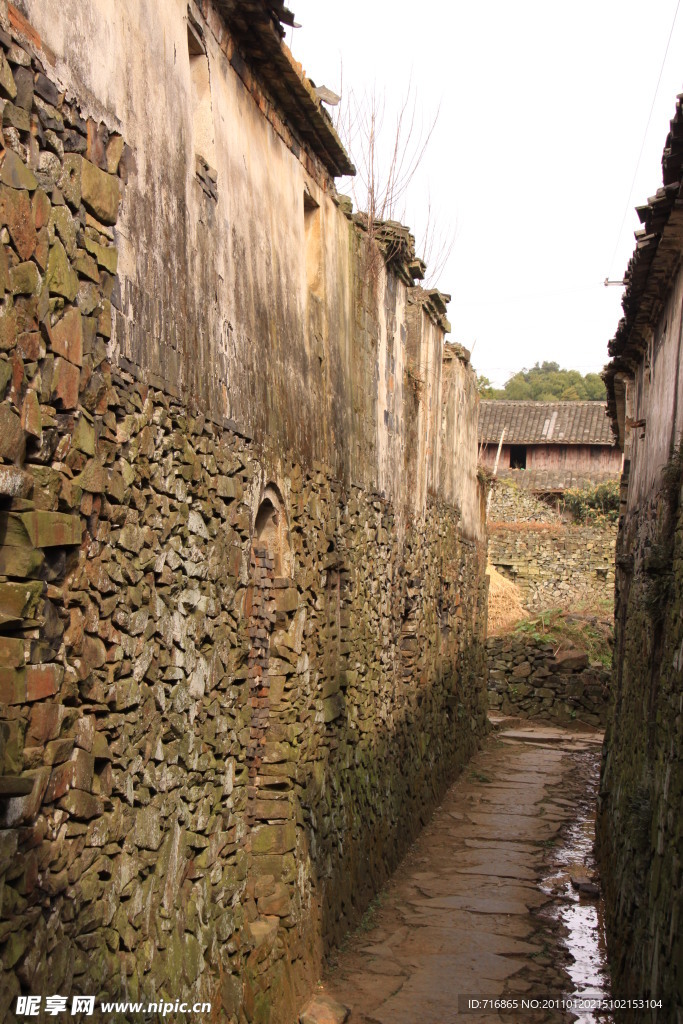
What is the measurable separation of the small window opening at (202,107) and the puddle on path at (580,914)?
233 inches

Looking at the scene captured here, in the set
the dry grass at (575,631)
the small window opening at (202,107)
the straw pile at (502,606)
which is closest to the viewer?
the small window opening at (202,107)

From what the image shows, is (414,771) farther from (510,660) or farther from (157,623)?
(510,660)

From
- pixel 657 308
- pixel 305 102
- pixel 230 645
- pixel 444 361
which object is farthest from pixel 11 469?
pixel 444 361

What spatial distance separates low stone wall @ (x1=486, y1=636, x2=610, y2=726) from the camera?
839 inches

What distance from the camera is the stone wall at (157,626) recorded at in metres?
3.58

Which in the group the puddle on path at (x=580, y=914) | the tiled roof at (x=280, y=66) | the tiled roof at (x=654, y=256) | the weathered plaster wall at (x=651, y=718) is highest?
the tiled roof at (x=280, y=66)

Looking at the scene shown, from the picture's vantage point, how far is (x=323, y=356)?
8.30 metres

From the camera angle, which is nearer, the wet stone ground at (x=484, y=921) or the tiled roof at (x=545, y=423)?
the wet stone ground at (x=484, y=921)

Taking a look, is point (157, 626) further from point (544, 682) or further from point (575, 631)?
point (575, 631)

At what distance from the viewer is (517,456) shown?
3600 centimetres

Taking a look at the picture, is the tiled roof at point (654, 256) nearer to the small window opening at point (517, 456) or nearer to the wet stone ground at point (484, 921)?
the wet stone ground at point (484, 921)

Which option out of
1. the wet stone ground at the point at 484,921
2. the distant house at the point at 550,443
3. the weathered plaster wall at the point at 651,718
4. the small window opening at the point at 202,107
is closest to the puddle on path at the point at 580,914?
the wet stone ground at the point at 484,921

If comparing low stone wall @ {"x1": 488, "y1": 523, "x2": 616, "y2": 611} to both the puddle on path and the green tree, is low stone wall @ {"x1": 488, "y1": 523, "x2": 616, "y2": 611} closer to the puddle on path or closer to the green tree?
the puddle on path

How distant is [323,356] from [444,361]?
690 centimetres
